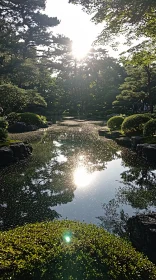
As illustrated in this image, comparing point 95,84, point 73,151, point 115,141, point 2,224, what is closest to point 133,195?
point 2,224

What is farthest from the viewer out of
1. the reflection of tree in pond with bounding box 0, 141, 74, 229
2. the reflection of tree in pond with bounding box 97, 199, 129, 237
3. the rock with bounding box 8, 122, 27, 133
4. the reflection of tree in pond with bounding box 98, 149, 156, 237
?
the rock with bounding box 8, 122, 27, 133

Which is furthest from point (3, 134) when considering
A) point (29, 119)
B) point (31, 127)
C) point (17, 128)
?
point (29, 119)

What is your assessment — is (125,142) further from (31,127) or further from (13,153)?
(31,127)

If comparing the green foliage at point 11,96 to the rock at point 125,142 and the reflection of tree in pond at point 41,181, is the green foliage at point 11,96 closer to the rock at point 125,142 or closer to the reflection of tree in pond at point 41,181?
the reflection of tree in pond at point 41,181

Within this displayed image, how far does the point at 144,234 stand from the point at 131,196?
108 inches

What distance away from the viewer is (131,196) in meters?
6.88

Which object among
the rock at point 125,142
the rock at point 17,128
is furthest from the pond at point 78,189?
the rock at point 17,128

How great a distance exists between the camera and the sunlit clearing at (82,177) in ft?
26.3

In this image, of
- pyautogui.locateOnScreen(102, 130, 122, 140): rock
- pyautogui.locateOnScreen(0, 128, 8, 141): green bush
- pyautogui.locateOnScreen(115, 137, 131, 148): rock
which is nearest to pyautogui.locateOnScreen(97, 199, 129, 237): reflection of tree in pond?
pyautogui.locateOnScreen(0, 128, 8, 141): green bush

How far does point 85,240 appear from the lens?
3.00 meters

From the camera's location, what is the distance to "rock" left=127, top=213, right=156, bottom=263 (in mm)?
3994

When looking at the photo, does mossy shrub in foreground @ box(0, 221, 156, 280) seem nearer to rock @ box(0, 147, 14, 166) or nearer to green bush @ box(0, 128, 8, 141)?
rock @ box(0, 147, 14, 166)

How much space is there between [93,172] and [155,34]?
6409mm

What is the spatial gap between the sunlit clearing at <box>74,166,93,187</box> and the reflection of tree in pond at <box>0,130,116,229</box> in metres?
0.20
